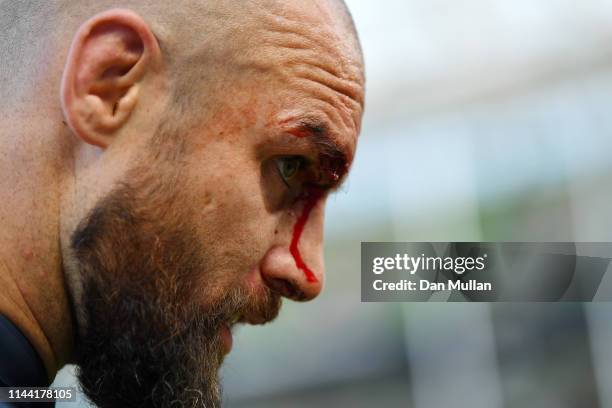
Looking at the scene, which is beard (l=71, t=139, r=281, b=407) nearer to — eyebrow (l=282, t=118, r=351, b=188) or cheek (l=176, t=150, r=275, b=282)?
cheek (l=176, t=150, r=275, b=282)

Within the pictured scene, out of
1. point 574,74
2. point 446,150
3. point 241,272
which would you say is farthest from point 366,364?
point 241,272

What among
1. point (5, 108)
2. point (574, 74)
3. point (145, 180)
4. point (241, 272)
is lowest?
point (241, 272)

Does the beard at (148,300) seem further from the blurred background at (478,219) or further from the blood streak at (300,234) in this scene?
the blurred background at (478,219)

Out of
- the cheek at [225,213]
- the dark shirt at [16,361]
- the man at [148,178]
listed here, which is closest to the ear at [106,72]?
the man at [148,178]

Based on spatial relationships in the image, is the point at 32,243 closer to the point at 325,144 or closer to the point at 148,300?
the point at 148,300

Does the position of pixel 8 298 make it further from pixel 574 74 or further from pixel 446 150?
pixel 574 74

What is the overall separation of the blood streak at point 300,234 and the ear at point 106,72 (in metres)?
0.33

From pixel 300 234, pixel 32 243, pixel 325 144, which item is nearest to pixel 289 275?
pixel 300 234

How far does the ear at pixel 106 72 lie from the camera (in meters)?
1.24

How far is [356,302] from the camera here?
2549 millimetres

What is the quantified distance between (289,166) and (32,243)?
1.35ft

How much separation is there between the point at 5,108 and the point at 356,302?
1.47m

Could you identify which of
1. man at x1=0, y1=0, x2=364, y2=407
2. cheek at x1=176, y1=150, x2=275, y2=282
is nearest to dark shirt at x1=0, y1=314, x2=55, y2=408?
man at x1=0, y1=0, x2=364, y2=407

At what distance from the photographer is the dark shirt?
116 centimetres
